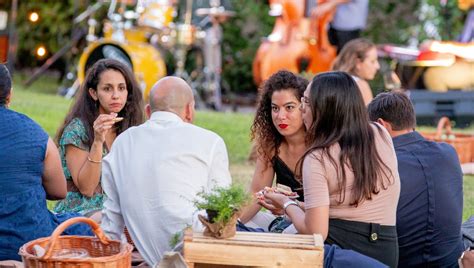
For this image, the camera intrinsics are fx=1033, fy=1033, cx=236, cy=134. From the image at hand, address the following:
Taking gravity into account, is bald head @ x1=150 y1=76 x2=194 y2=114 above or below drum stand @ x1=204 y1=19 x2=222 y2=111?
above

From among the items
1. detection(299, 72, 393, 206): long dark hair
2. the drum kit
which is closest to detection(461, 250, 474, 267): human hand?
detection(299, 72, 393, 206): long dark hair

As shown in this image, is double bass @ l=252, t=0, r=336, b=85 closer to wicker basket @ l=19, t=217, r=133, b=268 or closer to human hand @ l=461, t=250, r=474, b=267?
human hand @ l=461, t=250, r=474, b=267

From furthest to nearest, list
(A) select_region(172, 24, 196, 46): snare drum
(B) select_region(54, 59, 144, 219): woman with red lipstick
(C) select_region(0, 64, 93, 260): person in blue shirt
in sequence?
(A) select_region(172, 24, 196, 46): snare drum, (B) select_region(54, 59, 144, 219): woman with red lipstick, (C) select_region(0, 64, 93, 260): person in blue shirt

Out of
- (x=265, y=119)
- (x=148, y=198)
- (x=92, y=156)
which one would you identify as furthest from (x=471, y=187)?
(x=148, y=198)

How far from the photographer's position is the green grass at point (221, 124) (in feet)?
27.9

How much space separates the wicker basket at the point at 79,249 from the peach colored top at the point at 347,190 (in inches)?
32.0

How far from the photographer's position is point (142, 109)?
567cm

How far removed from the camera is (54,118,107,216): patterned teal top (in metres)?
5.24

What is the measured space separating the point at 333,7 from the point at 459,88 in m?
1.72

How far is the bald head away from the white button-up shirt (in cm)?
4

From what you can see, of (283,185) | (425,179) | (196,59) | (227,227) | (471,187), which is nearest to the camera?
(227,227)

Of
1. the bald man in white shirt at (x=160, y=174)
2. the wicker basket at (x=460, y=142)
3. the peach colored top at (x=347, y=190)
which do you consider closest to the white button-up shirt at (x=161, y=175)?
the bald man in white shirt at (x=160, y=174)

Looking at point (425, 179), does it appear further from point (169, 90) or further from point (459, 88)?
point (459, 88)

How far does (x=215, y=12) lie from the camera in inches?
532
